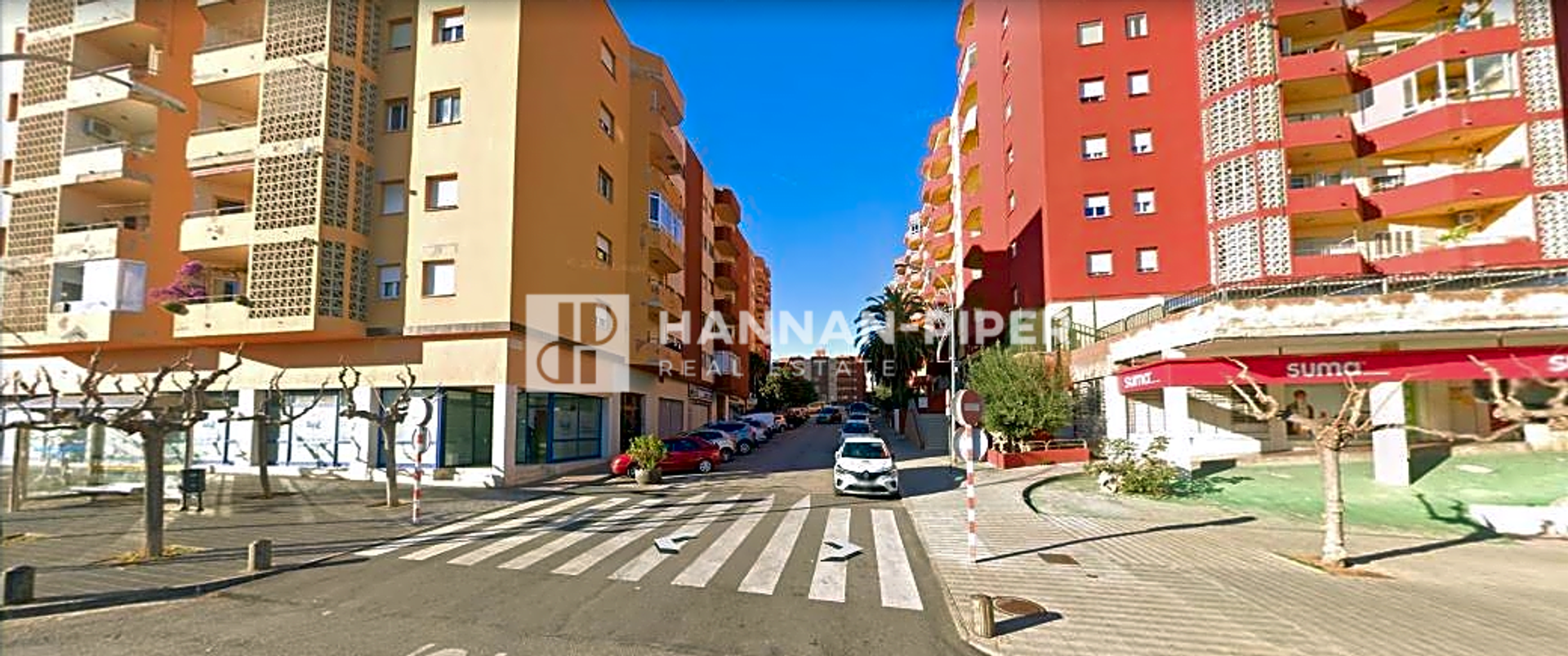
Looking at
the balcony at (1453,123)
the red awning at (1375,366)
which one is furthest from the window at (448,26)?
the balcony at (1453,123)

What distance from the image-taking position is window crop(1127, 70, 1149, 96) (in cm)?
2783

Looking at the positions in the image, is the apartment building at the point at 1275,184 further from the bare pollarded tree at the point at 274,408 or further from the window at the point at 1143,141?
the bare pollarded tree at the point at 274,408

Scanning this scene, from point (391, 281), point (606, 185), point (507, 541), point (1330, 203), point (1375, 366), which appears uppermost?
point (606, 185)

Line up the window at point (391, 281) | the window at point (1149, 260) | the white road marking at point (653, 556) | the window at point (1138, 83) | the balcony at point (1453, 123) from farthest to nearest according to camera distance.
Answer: the window at point (1138, 83), the window at point (1149, 260), the balcony at point (1453, 123), the window at point (391, 281), the white road marking at point (653, 556)

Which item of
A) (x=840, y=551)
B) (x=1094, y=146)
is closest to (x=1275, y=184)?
(x=1094, y=146)

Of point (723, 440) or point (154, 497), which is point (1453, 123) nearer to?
point (723, 440)

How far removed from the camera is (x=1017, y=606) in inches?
303

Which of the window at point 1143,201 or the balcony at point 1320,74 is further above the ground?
the balcony at point 1320,74

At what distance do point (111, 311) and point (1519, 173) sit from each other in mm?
47787

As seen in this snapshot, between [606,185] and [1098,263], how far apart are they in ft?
67.4

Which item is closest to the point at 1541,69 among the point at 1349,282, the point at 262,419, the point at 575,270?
the point at 1349,282

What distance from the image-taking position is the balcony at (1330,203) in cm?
2467

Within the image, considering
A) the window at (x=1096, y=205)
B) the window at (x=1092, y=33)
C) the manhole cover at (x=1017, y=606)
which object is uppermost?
the window at (x=1092, y=33)

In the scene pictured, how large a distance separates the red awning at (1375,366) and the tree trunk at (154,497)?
19.5 meters
